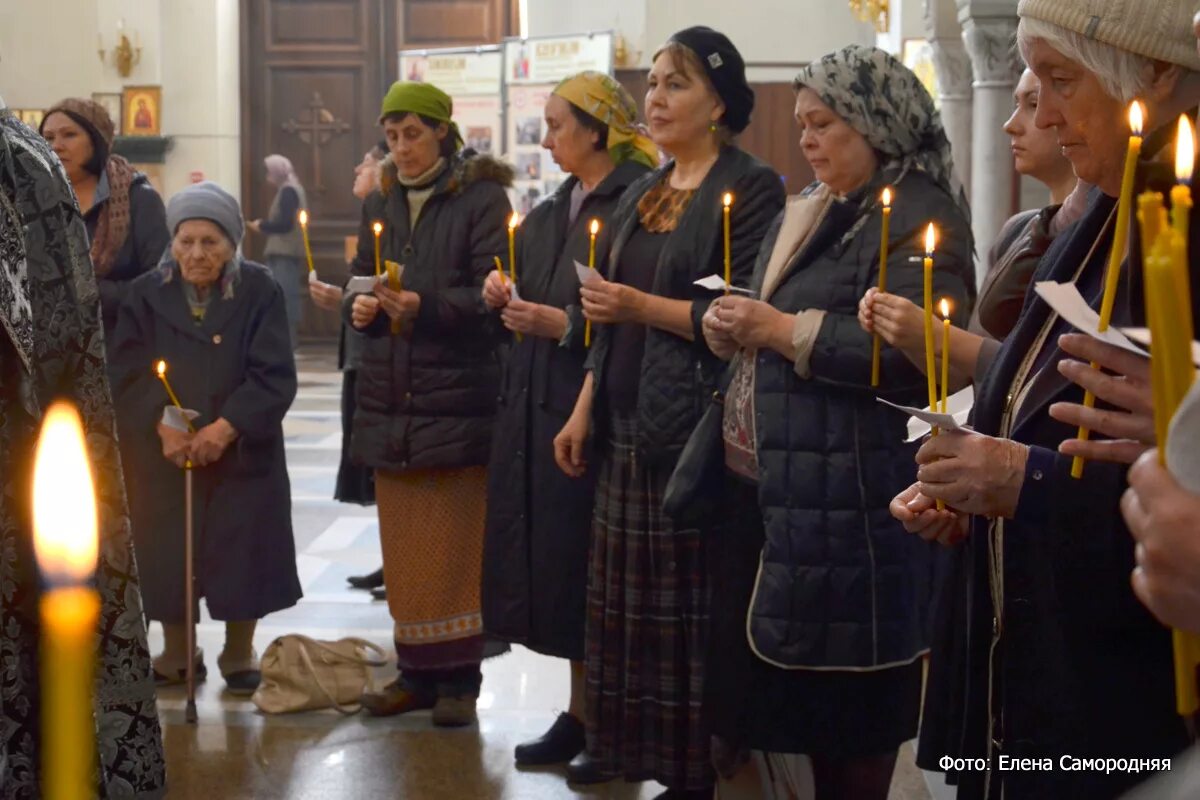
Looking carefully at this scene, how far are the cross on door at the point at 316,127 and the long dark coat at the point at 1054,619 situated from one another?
13.3 meters

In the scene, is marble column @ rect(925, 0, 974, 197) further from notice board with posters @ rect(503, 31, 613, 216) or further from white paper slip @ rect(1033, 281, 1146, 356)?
white paper slip @ rect(1033, 281, 1146, 356)

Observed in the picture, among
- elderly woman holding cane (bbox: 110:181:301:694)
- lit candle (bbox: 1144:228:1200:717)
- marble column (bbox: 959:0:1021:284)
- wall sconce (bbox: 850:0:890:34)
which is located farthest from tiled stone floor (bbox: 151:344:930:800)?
wall sconce (bbox: 850:0:890:34)

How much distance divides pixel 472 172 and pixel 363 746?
155cm

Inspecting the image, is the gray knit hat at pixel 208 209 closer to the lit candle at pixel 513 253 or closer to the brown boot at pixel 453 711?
the lit candle at pixel 513 253

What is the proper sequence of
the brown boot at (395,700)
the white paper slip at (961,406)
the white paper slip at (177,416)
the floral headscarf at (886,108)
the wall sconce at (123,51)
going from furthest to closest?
the wall sconce at (123,51)
the brown boot at (395,700)
the white paper slip at (177,416)
the floral headscarf at (886,108)
the white paper slip at (961,406)

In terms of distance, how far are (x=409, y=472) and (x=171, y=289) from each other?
0.92m

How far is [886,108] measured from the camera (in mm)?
2854

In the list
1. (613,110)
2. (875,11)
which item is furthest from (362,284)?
(875,11)

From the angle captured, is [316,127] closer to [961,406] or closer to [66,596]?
[961,406]

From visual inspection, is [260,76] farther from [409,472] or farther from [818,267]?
[818,267]

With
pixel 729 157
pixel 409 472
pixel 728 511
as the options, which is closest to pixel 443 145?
pixel 409 472

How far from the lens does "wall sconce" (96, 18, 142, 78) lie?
13.7 meters

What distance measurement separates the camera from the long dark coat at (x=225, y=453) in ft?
14.8

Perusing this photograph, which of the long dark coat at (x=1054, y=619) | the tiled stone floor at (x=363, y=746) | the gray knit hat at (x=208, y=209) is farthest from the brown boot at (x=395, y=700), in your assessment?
the long dark coat at (x=1054, y=619)
